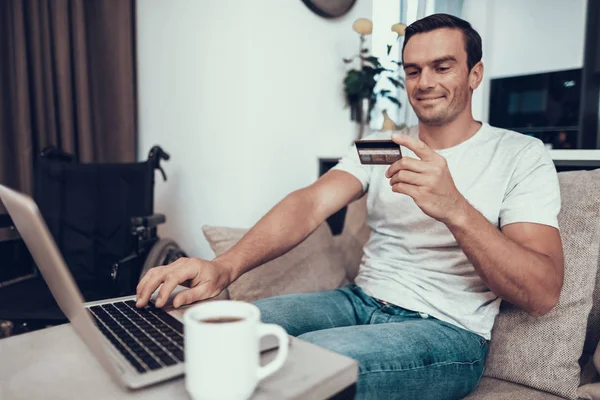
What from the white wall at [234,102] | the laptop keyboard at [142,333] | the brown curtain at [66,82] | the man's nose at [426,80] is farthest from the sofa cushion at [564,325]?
the brown curtain at [66,82]

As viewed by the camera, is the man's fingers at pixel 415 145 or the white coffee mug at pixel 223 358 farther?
the man's fingers at pixel 415 145

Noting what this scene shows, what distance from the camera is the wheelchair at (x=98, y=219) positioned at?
Answer: 1649 mm

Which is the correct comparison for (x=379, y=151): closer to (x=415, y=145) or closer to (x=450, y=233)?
(x=415, y=145)

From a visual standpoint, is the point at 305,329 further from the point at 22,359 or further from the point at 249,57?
the point at 249,57

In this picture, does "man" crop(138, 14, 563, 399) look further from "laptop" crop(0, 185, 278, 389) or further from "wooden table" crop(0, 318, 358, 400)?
"wooden table" crop(0, 318, 358, 400)

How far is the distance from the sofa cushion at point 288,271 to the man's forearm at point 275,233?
235 millimetres

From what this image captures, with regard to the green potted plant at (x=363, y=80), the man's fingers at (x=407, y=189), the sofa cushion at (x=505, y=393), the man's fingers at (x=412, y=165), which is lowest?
the sofa cushion at (x=505, y=393)

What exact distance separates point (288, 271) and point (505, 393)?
0.68 m

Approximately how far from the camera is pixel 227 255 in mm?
1040

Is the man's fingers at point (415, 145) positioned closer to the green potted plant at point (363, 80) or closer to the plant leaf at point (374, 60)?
the green potted plant at point (363, 80)

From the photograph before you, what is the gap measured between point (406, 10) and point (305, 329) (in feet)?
8.20

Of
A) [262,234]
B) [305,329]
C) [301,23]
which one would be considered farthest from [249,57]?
[305,329]

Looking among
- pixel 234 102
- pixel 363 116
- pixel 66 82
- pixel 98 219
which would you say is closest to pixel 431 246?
pixel 234 102

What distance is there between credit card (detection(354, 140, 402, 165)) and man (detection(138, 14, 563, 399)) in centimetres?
2
